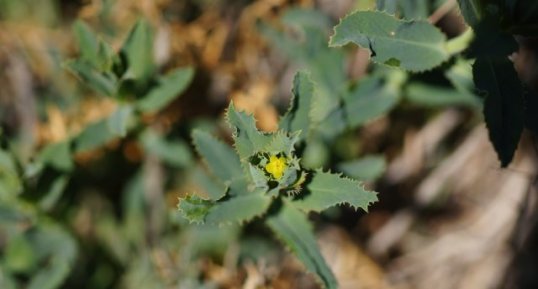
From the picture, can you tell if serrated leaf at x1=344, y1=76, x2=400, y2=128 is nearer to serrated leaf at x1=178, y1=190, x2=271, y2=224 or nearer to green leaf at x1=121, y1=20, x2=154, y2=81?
serrated leaf at x1=178, y1=190, x2=271, y2=224

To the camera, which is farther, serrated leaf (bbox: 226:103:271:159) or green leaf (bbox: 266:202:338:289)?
green leaf (bbox: 266:202:338:289)

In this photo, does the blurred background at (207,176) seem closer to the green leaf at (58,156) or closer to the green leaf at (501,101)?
the green leaf at (58,156)

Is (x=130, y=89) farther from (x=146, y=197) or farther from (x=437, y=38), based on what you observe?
(x=437, y=38)

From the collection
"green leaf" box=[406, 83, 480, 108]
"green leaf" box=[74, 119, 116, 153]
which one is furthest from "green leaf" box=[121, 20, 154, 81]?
"green leaf" box=[406, 83, 480, 108]

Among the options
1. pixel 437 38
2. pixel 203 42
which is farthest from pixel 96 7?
pixel 437 38

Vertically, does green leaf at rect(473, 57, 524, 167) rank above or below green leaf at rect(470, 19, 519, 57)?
below

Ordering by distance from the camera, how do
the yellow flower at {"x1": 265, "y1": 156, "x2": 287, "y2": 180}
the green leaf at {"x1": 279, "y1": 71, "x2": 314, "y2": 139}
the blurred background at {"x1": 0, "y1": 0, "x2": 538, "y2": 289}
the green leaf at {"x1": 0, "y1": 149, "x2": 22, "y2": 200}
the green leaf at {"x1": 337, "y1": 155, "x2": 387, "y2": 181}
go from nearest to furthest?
the yellow flower at {"x1": 265, "y1": 156, "x2": 287, "y2": 180} → the green leaf at {"x1": 279, "y1": 71, "x2": 314, "y2": 139} → the green leaf at {"x1": 0, "y1": 149, "x2": 22, "y2": 200} → the green leaf at {"x1": 337, "y1": 155, "x2": 387, "y2": 181} → the blurred background at {"x1": 0, "y1": 0, "x2": 538, "y2": 289}

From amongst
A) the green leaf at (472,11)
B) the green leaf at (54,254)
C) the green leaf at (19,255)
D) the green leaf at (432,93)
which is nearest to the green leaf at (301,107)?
the green leaf at (472,11)
